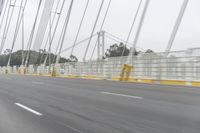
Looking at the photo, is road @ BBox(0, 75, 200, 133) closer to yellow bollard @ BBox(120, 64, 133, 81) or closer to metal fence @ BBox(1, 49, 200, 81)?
metal fence @ BBox(1, 49, 200, 81)

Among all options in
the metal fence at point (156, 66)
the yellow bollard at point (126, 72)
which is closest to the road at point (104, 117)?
the metal fence at point (156, 66)

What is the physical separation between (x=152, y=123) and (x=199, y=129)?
0.97 meters

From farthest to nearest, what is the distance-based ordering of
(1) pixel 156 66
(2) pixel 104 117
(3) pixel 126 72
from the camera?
(3) pixel 126 72 → (1) pixel 156 66 → (2) pixel 104 117

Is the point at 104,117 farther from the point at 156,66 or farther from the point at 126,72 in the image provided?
the point at 126,72

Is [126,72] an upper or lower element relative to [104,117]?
upper

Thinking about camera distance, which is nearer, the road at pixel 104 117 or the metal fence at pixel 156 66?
the road at pixel 104 117

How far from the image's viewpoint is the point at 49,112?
31.0ft

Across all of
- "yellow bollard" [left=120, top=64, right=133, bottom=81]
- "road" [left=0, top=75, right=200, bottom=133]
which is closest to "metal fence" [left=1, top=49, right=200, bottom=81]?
"yellow bollard" [left=120, top=64, right=133, bottom=81]

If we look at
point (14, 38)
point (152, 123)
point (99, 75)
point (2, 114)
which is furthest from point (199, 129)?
point (14, 38)

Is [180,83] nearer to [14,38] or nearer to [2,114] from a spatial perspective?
[2,114]

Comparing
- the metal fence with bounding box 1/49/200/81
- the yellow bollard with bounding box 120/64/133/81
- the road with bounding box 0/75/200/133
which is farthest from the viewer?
the yellow bollard with bounding box 120/64/133/81

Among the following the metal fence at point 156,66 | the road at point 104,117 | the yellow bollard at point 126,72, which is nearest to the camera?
the road at point 104,117

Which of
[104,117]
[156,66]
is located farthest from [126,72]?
[104,117]

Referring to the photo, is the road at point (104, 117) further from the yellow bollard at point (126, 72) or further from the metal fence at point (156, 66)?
the yellow bollard at point (126, 72)
